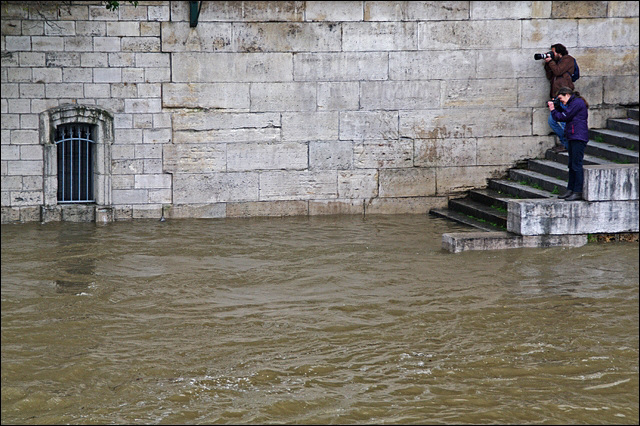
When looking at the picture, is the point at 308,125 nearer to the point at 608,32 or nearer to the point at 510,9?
the point at 510,9

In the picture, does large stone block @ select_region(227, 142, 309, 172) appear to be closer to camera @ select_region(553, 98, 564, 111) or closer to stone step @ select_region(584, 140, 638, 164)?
camera @ select_region(553, 98, 564, 111)

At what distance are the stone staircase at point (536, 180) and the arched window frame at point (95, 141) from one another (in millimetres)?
4781

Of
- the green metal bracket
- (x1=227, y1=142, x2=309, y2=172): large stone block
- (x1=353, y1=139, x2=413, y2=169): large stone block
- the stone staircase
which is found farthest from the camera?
(x1=353, y1=139, x2=413, y2=169): large stone block

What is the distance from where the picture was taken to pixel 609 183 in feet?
33.2

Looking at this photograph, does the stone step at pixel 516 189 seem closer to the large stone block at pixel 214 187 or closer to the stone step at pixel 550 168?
the stone step at pixel 550 168

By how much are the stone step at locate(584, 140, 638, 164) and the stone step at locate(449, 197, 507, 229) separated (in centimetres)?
164

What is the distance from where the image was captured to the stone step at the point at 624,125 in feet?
40.8

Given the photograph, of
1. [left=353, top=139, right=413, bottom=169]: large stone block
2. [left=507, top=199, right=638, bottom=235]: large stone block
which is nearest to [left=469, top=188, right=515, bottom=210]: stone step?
[left=353, top=139, right=413, bottom=169]: large stone block

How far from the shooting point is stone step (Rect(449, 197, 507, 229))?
1145cm

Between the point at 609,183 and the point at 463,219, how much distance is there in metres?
2.46

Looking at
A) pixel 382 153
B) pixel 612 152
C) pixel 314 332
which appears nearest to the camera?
pixel 314 332

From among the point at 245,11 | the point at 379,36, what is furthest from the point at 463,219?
the point at 245,11

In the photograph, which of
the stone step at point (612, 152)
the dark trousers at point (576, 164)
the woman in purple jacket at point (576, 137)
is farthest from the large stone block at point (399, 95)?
the dark trousers at point (576, 164)

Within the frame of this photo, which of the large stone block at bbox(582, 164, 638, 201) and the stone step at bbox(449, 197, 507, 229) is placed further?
the stone step at bbox(449, 197, 507, 229)
